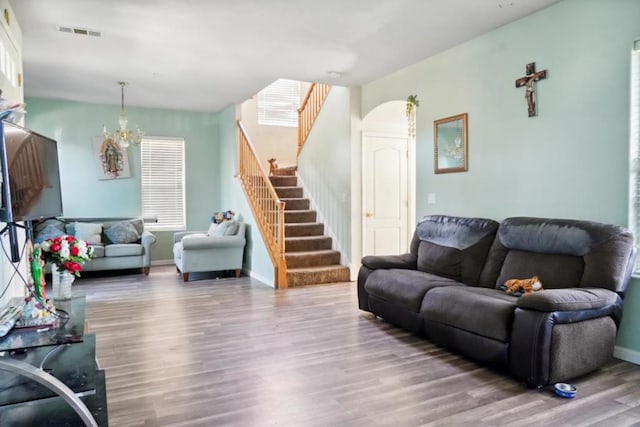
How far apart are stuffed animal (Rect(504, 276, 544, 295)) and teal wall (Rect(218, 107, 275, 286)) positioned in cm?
344

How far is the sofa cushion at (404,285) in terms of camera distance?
3.75m

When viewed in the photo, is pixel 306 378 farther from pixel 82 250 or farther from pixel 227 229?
pixel 227 229

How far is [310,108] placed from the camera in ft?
25.3

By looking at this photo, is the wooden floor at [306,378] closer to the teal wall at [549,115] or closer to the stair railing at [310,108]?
the teal wall at [549,115]

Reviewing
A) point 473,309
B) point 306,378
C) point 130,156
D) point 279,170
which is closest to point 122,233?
point 130,156

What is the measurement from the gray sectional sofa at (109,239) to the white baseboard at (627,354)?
20.5ft

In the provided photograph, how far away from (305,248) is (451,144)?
115 inches

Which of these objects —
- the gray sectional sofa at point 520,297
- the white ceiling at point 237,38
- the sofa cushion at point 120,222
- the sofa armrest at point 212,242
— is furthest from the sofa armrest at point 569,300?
the sofa cushion at point 120,222

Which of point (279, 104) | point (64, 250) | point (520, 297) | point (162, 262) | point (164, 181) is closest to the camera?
point (64, 250)

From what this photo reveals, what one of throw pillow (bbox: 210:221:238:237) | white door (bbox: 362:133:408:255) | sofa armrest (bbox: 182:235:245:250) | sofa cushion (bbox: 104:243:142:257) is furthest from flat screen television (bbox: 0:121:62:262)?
sofa cushion (bbox: 104:243:142:257)

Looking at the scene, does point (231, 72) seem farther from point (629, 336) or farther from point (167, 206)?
point (629, 336)

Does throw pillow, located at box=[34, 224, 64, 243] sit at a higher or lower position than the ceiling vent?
lower

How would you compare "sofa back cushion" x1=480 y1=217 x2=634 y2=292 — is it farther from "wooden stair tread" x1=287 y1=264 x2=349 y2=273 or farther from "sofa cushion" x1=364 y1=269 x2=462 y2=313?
"wooden stair tread" x1=287 y1=264 x2=349 y2=273

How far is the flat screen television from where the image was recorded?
182 cm
